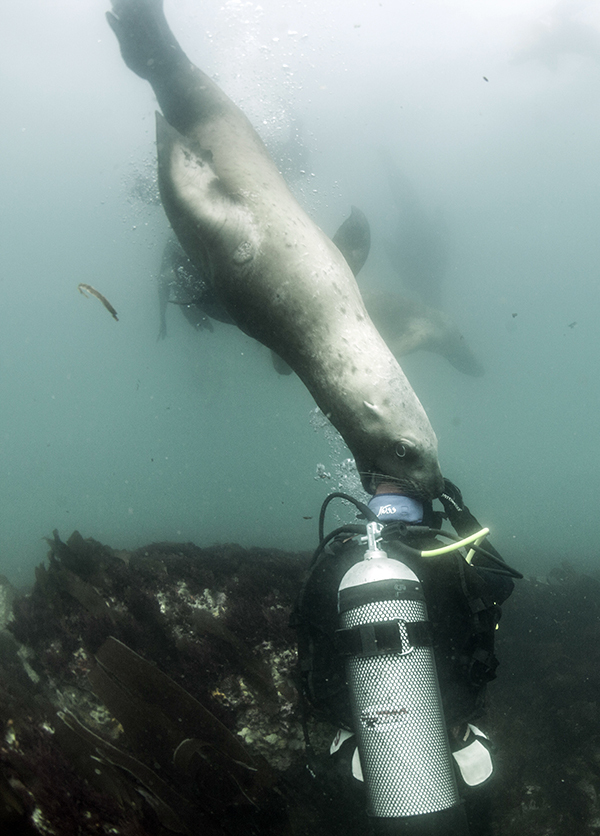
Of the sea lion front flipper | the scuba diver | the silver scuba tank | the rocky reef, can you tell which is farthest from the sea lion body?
the rocky reef

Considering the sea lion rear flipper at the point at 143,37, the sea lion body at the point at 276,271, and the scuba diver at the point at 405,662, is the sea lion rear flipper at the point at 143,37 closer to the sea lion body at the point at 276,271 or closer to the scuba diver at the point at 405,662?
the sea lion body at the point at 276,271

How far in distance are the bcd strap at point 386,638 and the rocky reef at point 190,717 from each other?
114 centimetres

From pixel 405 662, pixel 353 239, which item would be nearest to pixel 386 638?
pixel 405 662

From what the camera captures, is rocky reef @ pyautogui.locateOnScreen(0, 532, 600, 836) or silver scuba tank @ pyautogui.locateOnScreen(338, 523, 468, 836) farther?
rocky reef @ pyautogui.locateOnScreen(0, 532, 600, 836)

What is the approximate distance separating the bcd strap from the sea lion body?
93 centimetres

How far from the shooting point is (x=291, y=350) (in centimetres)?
301

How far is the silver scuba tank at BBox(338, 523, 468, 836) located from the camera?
1552 mm

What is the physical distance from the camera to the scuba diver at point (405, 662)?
1.60 m

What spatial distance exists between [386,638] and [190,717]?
1.41 meters

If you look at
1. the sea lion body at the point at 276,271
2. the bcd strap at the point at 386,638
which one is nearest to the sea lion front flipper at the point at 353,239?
the sea lion body at the point at 276,271

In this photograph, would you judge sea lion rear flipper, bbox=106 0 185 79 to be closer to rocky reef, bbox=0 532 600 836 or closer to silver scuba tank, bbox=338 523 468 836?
rocky reef, bbox=0 532 600 836

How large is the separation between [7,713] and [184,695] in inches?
37.0

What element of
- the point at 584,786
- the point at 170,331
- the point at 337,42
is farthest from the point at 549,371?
the point at 584,786

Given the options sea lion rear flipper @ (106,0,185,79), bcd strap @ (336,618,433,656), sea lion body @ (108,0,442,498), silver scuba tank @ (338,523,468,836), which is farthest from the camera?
sea lion rear flipper @ (106,0,185,79)
